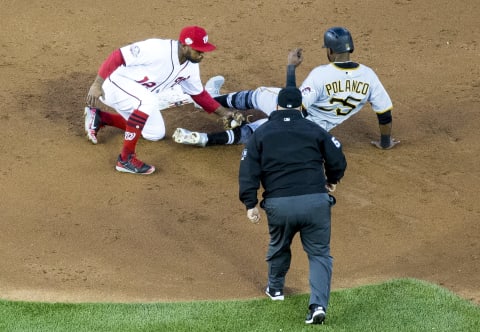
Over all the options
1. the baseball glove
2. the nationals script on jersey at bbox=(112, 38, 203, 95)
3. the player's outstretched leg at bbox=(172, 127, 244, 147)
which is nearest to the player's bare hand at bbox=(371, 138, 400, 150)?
the player's outstretched leg at bbox=(172, 127, 244, 147)

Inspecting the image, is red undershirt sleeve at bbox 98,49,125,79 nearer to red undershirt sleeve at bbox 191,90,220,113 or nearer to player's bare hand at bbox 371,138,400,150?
red undershirt sleeve at bbox 191,90,220,113

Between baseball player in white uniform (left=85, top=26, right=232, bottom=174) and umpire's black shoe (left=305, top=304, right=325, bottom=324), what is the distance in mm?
3466

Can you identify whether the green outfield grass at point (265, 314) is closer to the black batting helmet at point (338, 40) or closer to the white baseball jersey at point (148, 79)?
the black batting helmet at point (338, 40)

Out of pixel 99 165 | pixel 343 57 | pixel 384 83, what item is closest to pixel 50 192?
pixel 99 165

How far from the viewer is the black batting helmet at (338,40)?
11.7 meters

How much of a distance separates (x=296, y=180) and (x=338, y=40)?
3020 mm

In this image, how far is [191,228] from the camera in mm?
11133

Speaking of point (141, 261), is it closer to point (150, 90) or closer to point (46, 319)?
point (46, 319)

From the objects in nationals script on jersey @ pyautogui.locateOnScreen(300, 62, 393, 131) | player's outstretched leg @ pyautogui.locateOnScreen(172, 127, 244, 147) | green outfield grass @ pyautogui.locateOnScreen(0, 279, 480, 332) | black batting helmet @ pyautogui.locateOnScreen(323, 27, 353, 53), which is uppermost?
black batting helmet @ pyautogui.locateOnScreen(323, 27, 353, 53)

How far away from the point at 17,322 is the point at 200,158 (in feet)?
12.3

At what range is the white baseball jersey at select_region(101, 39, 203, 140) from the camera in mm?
12133

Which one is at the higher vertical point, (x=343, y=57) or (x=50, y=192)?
(x=343, y=57)

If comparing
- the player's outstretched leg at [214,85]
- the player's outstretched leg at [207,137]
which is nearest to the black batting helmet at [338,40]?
the player's outstretched leg at [207,137]

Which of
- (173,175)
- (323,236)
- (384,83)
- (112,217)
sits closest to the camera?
(323,236)
